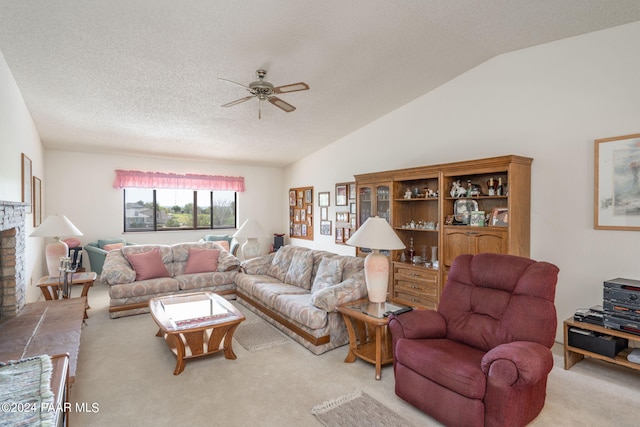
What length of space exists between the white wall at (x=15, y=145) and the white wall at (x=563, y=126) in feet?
15.7

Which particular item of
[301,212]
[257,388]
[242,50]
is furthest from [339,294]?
[301,212]

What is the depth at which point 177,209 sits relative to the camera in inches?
290

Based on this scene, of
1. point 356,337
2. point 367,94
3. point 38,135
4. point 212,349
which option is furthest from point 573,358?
point 38,135

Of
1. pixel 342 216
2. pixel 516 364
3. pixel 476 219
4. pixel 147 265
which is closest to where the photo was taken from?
pixel 516 364

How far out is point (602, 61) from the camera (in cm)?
320

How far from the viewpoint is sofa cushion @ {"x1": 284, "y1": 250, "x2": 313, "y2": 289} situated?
423cm

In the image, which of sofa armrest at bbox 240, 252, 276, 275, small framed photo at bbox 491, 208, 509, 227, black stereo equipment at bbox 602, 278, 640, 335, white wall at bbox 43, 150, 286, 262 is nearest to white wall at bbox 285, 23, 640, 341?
small framed photo at bbox 491, 208, 509, 227

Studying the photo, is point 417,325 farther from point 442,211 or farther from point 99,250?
point 99,250

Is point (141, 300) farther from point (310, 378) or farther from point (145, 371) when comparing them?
point (310, 378)

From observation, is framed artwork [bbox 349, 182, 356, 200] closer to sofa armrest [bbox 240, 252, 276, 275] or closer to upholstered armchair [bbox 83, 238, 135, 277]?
sofa armrest [bbox 240, 252, 276, 275]

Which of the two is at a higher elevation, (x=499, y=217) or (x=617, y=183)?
(x=617, y=183)

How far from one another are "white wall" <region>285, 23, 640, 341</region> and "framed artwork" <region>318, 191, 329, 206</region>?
273 cm

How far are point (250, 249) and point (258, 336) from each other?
1799 millimetres

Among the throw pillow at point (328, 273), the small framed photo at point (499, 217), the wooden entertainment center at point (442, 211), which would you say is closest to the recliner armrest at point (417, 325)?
the throw pillow at point (328, 273)
